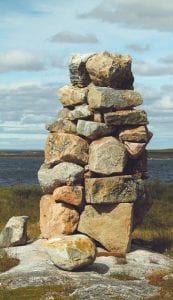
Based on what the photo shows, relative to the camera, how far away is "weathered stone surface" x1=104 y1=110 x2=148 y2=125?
90.3 feet

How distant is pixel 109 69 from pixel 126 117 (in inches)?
95.3

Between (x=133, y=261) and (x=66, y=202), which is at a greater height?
(x=66, y=202)

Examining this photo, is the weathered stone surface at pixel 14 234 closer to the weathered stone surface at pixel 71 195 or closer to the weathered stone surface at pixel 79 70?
the weathered stone surface at pixel 71 195

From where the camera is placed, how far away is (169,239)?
1249 inches

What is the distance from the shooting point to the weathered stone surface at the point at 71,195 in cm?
2725

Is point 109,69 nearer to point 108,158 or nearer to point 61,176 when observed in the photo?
point 108,158

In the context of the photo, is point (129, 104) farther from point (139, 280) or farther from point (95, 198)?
point (139, 280)

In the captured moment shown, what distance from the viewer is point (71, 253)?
23297mm

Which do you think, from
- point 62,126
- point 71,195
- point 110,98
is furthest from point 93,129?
point 71,195

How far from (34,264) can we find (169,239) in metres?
10.1

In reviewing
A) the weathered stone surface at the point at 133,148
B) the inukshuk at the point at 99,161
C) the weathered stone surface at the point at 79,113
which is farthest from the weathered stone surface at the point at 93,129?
the weathered stone surface at the point at 133,148

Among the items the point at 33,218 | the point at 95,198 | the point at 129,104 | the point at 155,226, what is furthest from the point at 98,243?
the point at 33,218

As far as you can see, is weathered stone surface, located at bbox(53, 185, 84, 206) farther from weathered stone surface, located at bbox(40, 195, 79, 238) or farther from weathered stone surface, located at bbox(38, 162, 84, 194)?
weathered stone surface, located at bbox(40, 195, 79, 238)

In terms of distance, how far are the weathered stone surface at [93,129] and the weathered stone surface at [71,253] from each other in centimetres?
566
